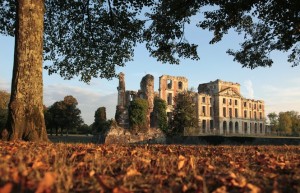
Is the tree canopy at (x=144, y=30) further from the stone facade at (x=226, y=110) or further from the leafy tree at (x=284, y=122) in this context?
the leafy tree at (x=284, y=122)

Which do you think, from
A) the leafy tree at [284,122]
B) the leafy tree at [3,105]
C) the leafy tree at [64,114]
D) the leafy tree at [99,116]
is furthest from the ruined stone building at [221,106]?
the leafy tree at [3,105]

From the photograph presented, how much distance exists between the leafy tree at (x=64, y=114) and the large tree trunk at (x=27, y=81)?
182 ft

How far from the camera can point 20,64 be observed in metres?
8.02

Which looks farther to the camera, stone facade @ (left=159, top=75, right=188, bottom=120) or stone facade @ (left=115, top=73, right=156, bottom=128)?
stone facade @ (left=159, top=75, right=188, bottom=120)

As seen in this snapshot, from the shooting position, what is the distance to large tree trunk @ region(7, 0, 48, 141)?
7835 millimetres

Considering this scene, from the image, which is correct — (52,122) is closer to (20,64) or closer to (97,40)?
(97,40)

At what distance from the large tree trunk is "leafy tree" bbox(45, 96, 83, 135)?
55.4 m

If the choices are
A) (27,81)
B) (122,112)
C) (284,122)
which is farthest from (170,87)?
(27,81)

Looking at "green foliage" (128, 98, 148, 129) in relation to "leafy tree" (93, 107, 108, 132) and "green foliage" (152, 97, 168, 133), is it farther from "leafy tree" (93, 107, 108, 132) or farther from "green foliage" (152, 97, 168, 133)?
"leafy tree" (93, 107, 108, 132)

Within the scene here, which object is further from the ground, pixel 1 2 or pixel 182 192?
pixel 1 2

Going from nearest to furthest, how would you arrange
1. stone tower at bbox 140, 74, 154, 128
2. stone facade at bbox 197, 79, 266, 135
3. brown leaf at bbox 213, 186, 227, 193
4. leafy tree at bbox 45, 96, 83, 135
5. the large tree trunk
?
brown leaf at bbox 213, 186, 227, 193 → the large tree trunk → stone tower at bbox 140, 74, 154, 128 → leafy tree at bbox 45, 96, 83, 135 → stone facade at bbox 197, 79, 266, 135

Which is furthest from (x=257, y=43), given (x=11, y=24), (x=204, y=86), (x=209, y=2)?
(x=204, y=86)

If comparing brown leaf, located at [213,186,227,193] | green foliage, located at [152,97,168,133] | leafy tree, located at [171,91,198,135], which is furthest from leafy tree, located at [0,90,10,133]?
brown leaf, located at [213,186,227,193]

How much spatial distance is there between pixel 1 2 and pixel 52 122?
5099 centimetres
